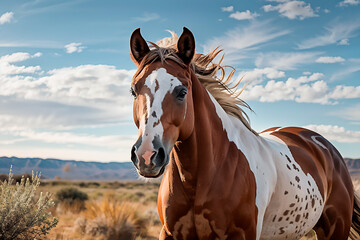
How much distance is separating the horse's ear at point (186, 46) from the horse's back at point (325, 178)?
186 centimetres

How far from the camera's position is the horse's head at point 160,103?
2240mm

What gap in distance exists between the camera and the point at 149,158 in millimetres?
2184

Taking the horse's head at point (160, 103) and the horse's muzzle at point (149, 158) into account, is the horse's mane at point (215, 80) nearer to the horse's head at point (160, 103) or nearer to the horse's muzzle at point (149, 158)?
the horse's head at point (160, 103)

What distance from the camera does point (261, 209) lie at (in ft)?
10.1

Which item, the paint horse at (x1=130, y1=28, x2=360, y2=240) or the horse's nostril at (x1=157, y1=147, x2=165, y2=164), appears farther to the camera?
the paint horse at (x1=130, y1=28, x2=360, y2=240)

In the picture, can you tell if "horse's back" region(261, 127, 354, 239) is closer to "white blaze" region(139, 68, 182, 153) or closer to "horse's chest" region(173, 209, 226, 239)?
"horse's chest" region(173, 209, 226, 239)

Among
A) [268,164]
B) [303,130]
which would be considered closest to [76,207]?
[303,130]

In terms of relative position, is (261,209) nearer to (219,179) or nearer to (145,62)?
(219,179)

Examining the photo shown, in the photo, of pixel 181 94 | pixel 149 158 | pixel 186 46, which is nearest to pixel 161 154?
→ pixel 149 158

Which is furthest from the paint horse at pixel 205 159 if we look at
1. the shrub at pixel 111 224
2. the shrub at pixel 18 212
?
the shrub at pixel 111 224

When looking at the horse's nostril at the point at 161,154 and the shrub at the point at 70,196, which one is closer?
the horse's nostril at the point at 161,154

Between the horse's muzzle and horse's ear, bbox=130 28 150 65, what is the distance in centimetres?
97

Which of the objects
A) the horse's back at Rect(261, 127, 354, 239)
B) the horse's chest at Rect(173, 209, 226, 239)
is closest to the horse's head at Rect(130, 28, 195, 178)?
the horse's chest at Rect(173, 209, 226, 239)

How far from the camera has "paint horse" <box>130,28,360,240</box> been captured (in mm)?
2438
